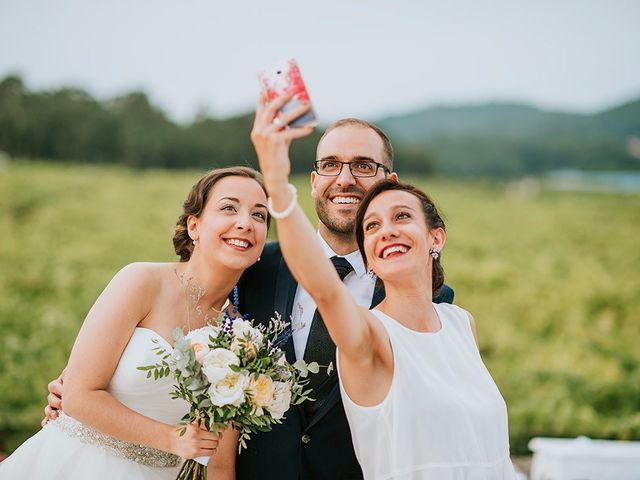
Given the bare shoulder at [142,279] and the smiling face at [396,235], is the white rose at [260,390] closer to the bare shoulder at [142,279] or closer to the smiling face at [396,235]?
the smiling face at [396,235]

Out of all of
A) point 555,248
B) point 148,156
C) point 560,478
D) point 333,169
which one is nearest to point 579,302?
point 555,248

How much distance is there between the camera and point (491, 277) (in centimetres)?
1558

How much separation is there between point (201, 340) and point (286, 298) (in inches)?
34.1

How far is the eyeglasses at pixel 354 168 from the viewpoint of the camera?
3.84m

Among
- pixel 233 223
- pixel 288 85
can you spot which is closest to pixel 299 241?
pixel 288 85

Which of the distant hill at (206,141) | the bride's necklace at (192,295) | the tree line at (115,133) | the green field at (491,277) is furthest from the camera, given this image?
the distant hill at (206,141)

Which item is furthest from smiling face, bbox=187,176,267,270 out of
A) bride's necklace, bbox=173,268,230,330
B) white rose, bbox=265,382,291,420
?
white rose, bbox=265,382,291,420

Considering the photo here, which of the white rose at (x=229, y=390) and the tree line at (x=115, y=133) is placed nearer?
the white rose at (x=229, y=390)

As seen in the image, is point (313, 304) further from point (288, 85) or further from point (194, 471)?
point (288, 85)

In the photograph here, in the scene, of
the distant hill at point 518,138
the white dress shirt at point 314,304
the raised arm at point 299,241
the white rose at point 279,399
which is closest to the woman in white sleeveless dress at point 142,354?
the white dress shirt at point 314,304

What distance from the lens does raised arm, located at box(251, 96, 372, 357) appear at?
7.04ft

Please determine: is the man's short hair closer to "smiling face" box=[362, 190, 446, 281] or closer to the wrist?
"smiling face" box=[362, 190, 446, 281]

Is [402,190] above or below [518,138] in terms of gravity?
below

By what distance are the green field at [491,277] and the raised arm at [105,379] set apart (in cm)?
535
